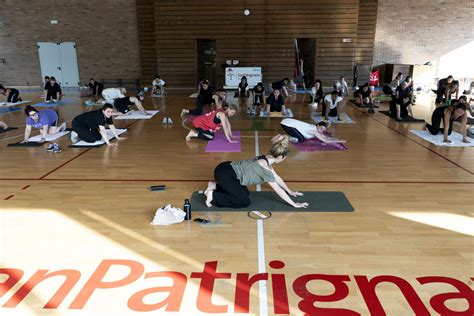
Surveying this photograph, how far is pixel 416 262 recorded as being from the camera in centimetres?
343

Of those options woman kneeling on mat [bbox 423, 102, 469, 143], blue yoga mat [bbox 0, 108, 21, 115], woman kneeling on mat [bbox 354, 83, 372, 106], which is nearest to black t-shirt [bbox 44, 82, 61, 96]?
blue yoga mat [bbox 0, 108, 21, 115]

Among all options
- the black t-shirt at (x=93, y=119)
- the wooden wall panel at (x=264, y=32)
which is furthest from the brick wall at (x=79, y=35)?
the black t-shirt at (x=93, y=119)

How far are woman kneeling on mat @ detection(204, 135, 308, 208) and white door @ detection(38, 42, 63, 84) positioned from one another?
1878 cm

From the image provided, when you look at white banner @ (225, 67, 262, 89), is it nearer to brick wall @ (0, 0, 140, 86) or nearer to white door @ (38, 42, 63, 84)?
brick wall @ (0, 0, 140, 86)

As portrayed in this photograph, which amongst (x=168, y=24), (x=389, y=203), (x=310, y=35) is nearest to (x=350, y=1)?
(x=310, y=35)

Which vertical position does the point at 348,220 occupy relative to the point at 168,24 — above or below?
below

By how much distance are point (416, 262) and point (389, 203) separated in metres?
1.41

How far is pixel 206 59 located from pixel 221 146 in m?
13.8

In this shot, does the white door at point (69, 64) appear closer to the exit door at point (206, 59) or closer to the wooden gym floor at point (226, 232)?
the exit door at point (206, 59)

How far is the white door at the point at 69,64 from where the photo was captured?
64.5 ft

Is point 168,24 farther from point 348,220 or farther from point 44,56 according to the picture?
point 348,220

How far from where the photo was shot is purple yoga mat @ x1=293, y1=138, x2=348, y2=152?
742 centimetres

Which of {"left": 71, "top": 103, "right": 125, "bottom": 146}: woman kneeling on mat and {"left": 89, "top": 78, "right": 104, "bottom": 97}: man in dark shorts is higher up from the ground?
Result: {"left": 89, "top": 78, "right": 104, "bottom": 97}: man in dark shorts

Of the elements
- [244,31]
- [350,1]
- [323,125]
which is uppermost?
[350,1]
